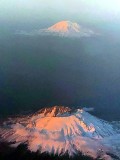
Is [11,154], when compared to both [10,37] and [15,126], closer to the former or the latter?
[15,126]

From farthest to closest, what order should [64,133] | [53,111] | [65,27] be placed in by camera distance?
[65,27], [53,111], [64,133]

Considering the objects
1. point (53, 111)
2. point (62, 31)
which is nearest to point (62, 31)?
point (62, 31)

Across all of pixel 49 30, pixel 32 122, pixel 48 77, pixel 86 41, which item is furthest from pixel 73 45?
pixel 32 122

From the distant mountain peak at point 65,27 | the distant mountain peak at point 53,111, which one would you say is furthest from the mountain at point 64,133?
the distant mountain peak at point 65,27

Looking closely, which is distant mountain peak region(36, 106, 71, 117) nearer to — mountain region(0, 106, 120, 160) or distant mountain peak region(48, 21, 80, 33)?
mountain region(0, 106, 120, 160)

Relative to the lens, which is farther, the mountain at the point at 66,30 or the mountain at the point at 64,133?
the mountain at the point at 66,30

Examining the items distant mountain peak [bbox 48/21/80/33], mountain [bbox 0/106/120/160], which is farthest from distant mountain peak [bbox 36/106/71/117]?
distant mountain peak [bbox 48/21/80/33]

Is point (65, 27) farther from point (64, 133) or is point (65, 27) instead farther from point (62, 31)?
point (64, 133)

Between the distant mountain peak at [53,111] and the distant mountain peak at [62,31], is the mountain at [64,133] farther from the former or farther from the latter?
the distant mountain peak at [62,31]
